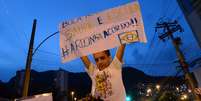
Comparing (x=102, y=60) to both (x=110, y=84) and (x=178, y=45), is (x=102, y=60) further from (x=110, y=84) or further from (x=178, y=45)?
(x=178, y=45)

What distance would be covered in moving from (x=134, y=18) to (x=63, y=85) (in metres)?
67.3

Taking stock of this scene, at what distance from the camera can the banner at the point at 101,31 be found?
14.3 feet

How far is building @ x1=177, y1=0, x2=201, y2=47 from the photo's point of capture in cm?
2098

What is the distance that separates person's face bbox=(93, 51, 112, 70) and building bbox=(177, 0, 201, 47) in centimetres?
1820

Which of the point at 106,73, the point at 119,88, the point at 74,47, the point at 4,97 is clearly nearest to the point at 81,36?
the point at 74,47

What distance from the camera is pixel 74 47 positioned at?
4711 millimetres

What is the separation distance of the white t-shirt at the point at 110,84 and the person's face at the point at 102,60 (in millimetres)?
66

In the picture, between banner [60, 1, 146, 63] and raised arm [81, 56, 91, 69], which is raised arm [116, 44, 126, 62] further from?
raised arm [81, 56, 91, 69]

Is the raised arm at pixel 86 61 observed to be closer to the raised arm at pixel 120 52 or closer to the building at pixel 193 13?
the raised arm at pixel 120 52

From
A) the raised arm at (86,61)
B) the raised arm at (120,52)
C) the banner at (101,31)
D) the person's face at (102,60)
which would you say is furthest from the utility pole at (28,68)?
the raised arm at (120,52)

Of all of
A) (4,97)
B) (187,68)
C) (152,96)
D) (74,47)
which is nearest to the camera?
(74,47)

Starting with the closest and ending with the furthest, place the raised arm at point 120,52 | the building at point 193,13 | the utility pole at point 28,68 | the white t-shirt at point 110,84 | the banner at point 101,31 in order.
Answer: the white t-shirt at point 110,84 < the raised arm at point 120,52 < the banner at point 101,31 < the utility pole at point 28,68 < the building at point 193,13

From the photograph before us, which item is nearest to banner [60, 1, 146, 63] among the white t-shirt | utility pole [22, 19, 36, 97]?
the white t-shirt

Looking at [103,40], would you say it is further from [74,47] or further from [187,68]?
[187,68]
